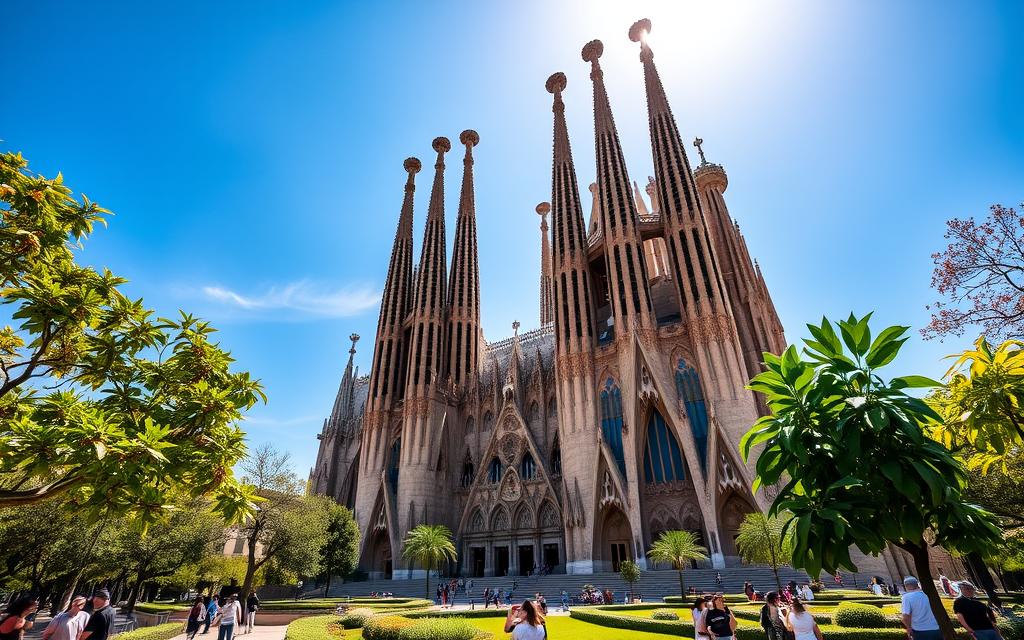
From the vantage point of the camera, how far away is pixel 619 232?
1571 inches

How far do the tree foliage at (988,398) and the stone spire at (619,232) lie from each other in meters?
29.1

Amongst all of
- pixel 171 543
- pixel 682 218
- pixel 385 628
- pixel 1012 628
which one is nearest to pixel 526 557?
pixel 171 543

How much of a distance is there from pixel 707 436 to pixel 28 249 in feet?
103

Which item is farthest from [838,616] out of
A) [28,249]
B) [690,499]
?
[690,499]

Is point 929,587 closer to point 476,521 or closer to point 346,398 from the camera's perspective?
point 476,521

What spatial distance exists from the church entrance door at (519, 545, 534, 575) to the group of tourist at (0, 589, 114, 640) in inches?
1309

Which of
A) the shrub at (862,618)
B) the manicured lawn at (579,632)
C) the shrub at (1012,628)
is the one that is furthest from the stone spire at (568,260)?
the shrub at (1012,628)

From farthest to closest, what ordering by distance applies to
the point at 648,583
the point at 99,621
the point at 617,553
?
1. the point at 617,553
2. the point at 648,583
3. the point at 99,621

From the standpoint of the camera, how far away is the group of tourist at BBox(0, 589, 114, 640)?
5.81 metres

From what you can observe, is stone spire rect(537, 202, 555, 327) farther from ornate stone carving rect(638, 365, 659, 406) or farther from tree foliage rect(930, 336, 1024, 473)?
tree foliage rect(930, 336, 1024, 473)

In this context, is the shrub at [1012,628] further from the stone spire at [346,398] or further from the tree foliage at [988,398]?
the stone spire at [346,398]

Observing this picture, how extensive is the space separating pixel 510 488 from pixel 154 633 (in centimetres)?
2836

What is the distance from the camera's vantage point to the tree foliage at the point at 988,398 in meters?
6.20

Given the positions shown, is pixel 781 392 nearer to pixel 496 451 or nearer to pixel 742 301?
pixel 742 301
